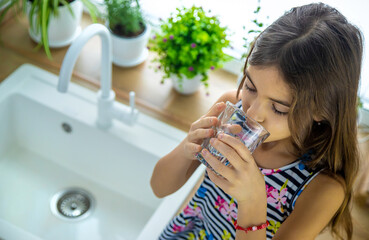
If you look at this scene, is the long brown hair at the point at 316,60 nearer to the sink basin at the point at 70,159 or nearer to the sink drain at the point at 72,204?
the sink basin at the point at 70,159

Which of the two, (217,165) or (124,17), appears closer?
(217,165)

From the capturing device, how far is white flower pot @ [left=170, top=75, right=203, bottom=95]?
55.1 inches

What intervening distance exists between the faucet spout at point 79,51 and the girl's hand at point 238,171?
0.42 m

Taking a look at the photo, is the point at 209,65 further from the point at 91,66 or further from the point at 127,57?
the point at 91,66

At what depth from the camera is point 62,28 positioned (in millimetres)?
1517

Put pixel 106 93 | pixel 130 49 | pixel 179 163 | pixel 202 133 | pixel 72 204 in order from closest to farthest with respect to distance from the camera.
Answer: pixel 202 133
pixel 179 163
pixel 106 93
pixel 72 204
pixel 130 49

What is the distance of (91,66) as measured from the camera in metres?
1.54

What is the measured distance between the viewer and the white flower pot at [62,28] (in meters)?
1.46

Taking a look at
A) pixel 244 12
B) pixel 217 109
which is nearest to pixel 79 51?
pixel 217 109

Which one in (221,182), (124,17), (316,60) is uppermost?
(316,60)

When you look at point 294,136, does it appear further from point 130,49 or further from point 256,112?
point 130,49

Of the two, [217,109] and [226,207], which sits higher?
[217,109]

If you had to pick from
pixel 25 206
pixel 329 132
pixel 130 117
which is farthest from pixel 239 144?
pixel 25 206

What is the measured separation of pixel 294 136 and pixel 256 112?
113 mm
